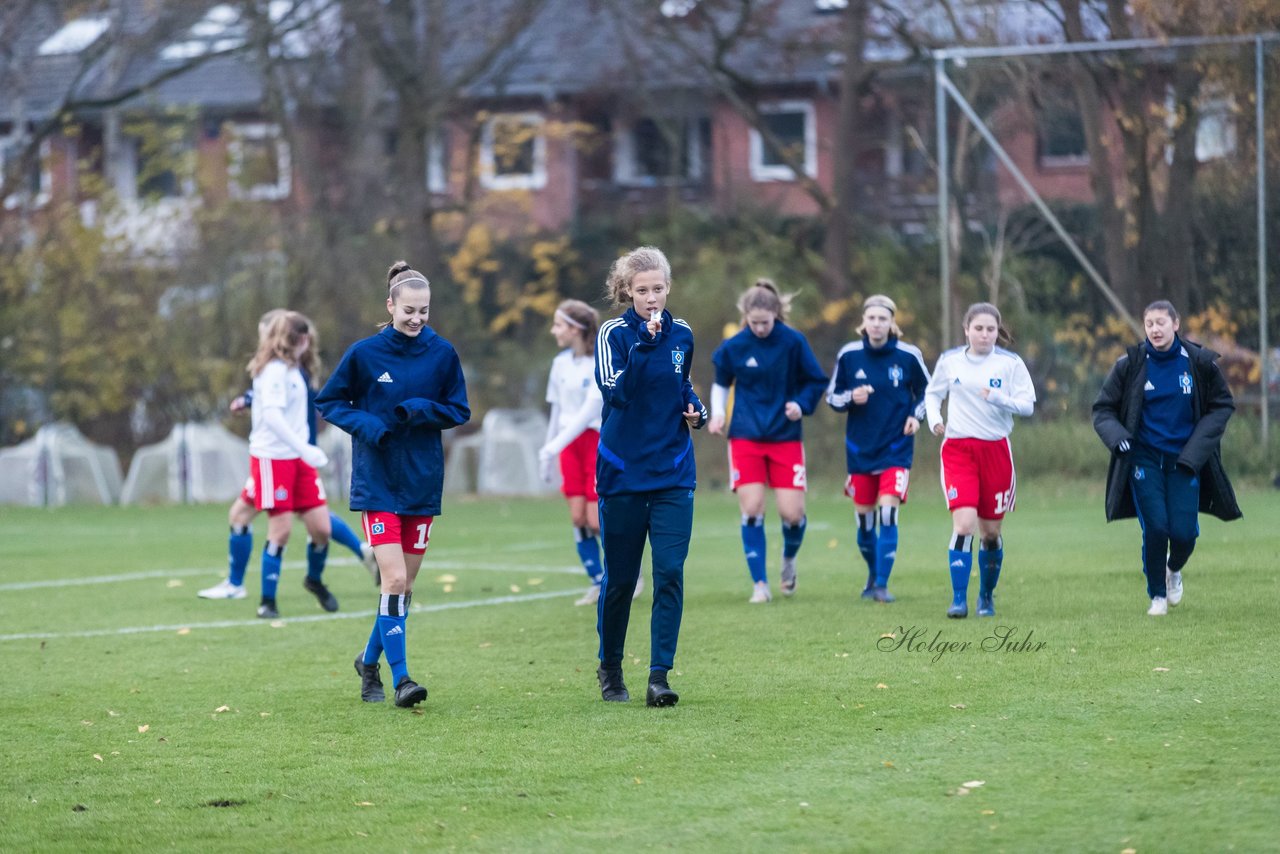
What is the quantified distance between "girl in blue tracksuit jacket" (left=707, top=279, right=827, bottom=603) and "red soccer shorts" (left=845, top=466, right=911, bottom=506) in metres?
0.35

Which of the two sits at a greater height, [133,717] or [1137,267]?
[1137,267]

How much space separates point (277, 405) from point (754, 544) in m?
3.13

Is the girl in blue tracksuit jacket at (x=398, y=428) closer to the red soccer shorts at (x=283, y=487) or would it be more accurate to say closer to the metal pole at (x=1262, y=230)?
the red soccer shorts at (x=283, y=487)

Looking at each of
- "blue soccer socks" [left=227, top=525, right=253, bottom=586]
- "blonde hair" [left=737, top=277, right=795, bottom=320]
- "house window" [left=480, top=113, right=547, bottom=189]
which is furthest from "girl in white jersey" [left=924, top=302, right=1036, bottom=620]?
"house window" [left=480, top=113, right=547, bottom=189]

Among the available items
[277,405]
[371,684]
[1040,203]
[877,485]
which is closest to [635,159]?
[1040,203]

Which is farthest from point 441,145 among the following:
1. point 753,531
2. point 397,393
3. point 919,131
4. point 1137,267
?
point 397,393

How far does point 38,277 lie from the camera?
83.0 ft

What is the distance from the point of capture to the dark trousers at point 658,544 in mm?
7582

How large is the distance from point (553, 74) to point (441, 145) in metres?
3.21

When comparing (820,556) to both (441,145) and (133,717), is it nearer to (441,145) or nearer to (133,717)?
(133,717)

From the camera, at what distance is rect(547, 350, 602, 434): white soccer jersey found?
11820 mm

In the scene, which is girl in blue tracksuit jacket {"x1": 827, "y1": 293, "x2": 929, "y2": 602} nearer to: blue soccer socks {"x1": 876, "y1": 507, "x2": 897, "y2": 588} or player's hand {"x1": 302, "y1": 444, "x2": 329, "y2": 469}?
blue soccer socks {"x1": 876, "y1": 507, "x2": 897, "y2": 588}

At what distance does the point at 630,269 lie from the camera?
298 inches

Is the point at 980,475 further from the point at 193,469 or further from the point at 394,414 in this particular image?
the point at 193,469
